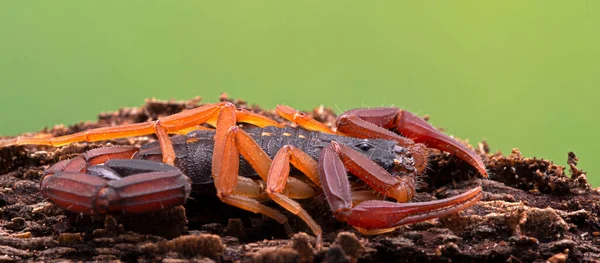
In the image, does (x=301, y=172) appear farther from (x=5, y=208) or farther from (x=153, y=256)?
(x=5, y=208)

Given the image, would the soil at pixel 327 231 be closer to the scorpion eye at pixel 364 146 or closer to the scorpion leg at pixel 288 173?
the scorpion leg at pixel 288 173

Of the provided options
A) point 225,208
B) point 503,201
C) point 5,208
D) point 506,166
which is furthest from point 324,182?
point 5,208

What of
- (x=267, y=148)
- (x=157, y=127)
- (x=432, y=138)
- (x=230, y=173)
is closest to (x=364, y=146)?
(x=267, y=148)

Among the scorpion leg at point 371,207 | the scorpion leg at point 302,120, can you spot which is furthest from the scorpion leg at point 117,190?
the scorpion leg at point 302,120

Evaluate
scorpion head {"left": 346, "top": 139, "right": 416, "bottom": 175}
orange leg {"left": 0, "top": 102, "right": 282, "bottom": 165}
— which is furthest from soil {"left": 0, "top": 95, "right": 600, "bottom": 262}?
orange leg {"left": 0, "top": 102, "right": 282, "bottom": 165}

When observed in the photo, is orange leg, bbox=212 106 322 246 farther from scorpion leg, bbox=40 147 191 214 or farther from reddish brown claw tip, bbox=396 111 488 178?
reddish brown claw tip, bbox=396 111 488 178
